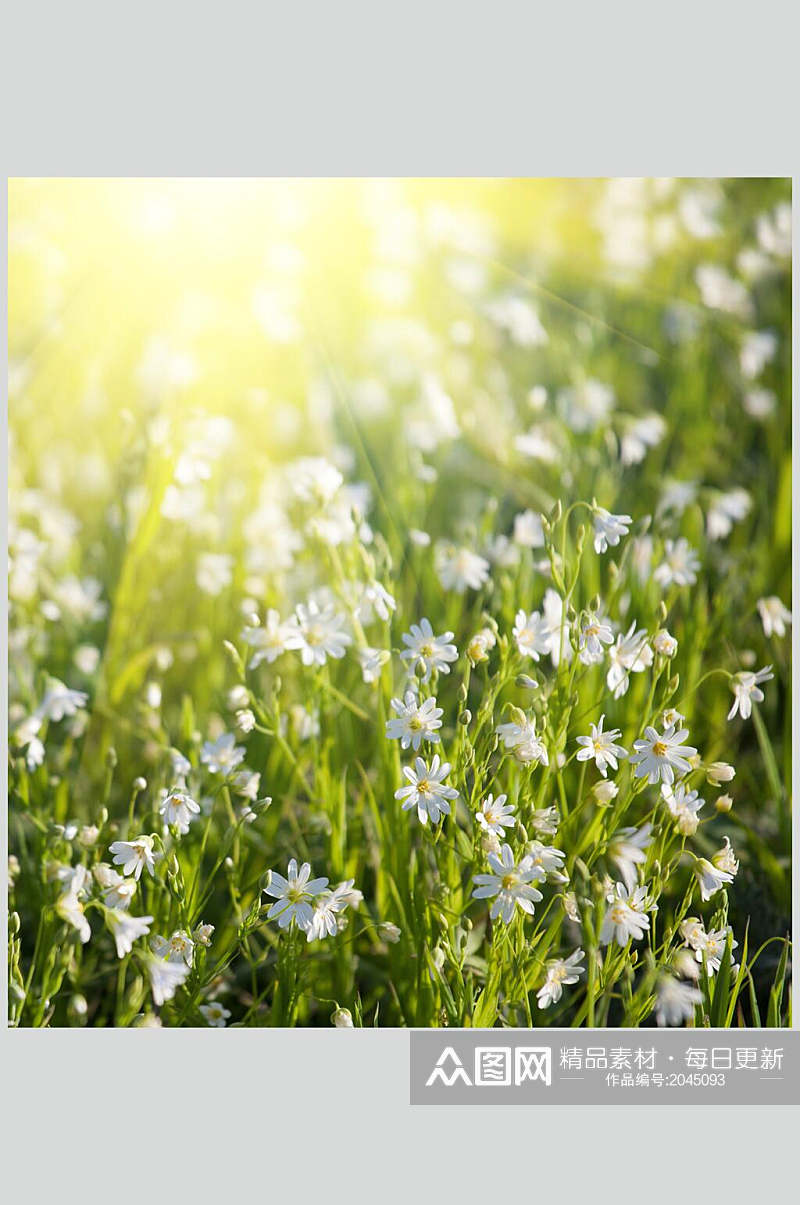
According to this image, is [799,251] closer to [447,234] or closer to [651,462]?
[651,462]

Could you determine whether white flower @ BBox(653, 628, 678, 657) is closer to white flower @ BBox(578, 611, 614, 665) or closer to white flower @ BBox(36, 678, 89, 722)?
white flower @ BBox(578, 611, 614, 665)

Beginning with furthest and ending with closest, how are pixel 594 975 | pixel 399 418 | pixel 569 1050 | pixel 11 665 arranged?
pixel 399 418 → pixel 11 665 → pixel 569 1050 → pixel 594 975

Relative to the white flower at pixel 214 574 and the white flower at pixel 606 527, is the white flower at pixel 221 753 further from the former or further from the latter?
the white flower at pixel 606 527

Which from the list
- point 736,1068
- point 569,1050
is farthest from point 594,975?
point 736,1068

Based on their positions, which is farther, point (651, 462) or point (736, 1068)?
point (651, 462)

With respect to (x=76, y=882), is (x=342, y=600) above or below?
above

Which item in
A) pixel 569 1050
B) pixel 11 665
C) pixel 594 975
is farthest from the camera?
pixel 11 665

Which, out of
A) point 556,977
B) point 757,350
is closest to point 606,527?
point 556,977

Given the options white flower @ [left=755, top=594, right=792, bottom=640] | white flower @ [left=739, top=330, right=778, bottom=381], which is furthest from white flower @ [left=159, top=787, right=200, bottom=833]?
white flower @ [left=739, top=330, right=778, bottom=381]
